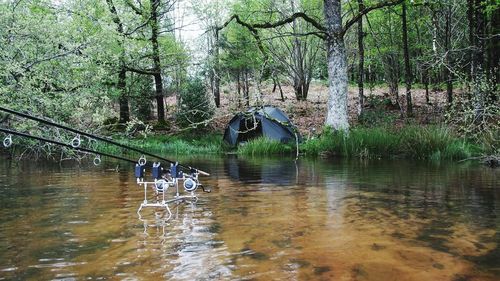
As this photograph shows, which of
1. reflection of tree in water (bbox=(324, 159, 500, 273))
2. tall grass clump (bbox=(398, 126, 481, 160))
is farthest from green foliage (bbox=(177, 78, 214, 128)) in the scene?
reflection of tree in water (bbox=(324, 159, 500, 273))

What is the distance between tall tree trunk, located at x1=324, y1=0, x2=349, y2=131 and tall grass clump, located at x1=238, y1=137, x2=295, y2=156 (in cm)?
234

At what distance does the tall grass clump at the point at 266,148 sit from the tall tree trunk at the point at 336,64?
234 cm

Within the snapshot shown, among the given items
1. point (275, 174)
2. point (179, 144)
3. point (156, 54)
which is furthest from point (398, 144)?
point (156, 54)

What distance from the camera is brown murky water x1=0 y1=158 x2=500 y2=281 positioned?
155 inches

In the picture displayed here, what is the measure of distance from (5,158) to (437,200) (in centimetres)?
1478

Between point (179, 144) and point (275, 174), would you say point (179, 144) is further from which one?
point (275, 174)

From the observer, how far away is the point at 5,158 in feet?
55.3

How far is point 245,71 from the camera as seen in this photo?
1315 inches

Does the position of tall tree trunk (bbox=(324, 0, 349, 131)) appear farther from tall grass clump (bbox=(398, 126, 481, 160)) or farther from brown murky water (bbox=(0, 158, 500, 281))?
brown murky water (bbox=(0, 158, 500, 281))

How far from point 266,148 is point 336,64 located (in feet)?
13.2

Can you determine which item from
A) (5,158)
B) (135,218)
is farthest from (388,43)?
(135,218)

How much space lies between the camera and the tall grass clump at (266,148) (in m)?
18.2

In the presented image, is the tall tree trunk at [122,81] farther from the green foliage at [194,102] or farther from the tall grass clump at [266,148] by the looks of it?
the tall grass clump at [266,148]

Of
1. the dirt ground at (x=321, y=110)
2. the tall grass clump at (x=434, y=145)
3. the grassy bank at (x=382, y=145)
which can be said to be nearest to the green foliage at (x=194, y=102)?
the dirt ground at (x=321, y=110)
